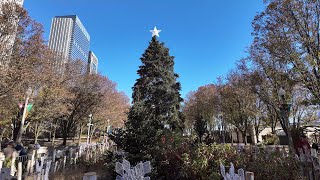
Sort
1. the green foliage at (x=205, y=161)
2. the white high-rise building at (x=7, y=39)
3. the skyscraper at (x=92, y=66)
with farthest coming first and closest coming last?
the skyscraper at (x=92, y=66) → the white high-rise building at (x=7, y=39) → the green foliage at (x=205, y=161)

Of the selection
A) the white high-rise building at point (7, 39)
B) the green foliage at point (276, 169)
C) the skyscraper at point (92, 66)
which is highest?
the skyscraper at point (92, 66)

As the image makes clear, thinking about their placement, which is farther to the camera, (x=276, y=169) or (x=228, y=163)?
(x=228, y=163)

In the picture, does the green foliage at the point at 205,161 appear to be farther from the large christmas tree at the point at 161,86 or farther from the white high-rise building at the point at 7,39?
the white high-rise building at the point at 7,39

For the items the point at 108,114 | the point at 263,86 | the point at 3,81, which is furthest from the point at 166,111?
the point at 3,81

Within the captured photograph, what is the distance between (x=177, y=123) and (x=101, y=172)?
16616 mm

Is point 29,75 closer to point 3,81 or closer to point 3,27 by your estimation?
point 3,81

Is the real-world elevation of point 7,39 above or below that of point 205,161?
above

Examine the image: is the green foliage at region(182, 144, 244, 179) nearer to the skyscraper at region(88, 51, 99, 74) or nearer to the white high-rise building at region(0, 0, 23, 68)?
the white high-rise building at region(0, 0, 23, 68)

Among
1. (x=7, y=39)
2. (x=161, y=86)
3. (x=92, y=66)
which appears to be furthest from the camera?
Answer: (x=92, y=66)

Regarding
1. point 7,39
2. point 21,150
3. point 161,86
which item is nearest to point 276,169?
point 21,150

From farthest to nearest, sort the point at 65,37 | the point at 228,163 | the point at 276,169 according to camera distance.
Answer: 1. the point at 65,37
2. the point at 228,163
3. the point at 276,169

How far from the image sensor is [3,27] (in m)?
13.7

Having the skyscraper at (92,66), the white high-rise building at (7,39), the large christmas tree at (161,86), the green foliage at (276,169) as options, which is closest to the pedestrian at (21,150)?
the white high-rise building at (7,39)

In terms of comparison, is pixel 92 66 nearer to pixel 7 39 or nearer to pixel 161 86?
pixel 161 86
